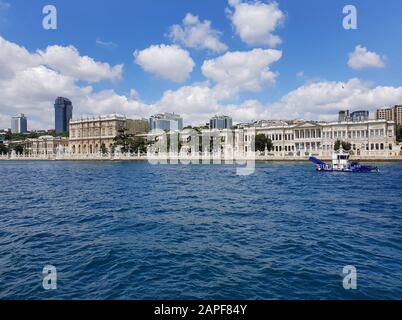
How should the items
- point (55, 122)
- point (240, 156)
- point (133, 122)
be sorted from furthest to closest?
1. point (55, 122)
2. point (133, 122)
3. point (240, 156)

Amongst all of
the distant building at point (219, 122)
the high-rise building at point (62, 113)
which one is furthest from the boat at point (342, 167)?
the high-rise building at point (62, 113)

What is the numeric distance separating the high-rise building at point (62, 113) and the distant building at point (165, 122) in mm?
41903

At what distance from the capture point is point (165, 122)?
129m

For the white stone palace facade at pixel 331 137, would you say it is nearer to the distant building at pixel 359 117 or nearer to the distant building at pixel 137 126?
the distant building at pixel 359 117

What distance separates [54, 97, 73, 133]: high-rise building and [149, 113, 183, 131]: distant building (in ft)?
137

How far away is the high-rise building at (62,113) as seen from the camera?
14825 centimetres

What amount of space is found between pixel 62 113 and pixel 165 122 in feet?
182

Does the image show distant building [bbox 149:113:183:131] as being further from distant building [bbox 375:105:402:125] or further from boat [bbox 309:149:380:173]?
boat [bbox 309:149:380:173]

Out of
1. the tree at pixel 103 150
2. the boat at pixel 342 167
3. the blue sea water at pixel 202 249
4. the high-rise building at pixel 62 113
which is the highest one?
the high-rise building at pixel 62 113

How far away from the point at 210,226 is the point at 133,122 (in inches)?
4269

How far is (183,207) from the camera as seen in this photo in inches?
648

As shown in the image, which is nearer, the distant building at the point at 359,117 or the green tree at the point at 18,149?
the distant building at the point at 359,117
